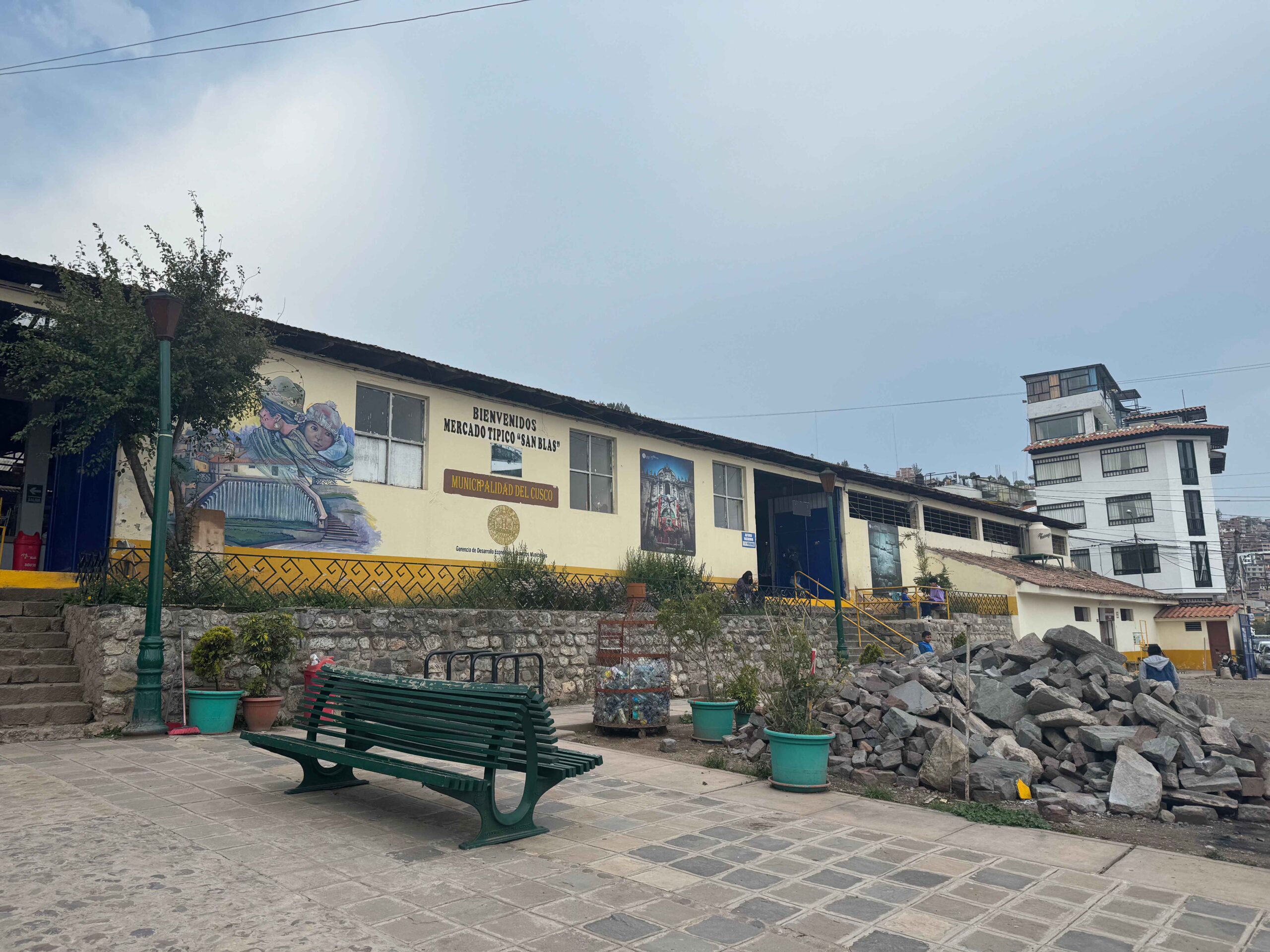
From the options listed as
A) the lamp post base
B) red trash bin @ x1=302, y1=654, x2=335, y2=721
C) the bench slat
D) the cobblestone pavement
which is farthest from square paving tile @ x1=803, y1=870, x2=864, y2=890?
the lamp post base

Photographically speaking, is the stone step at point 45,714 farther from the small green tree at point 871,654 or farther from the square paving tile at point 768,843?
the small green tree at point 871,654

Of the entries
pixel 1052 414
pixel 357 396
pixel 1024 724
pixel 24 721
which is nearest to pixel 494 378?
pixel 357 396

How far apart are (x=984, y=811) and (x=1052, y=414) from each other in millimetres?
51395

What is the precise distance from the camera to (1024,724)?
7.49 m

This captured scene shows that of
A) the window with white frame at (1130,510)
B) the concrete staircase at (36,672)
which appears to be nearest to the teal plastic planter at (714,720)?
the concrete staircase at (36,672)

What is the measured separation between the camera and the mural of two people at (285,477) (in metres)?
12.0

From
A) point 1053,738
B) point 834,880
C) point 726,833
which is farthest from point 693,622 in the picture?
point 834,880

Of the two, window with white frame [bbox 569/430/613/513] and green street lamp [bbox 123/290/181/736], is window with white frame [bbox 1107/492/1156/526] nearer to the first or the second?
window with white frame [bbox 569/430/613/513]

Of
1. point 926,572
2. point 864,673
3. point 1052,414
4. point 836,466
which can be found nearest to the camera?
point 864,673

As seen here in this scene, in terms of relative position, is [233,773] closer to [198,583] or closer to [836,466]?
[198,583]

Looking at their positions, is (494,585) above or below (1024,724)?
above

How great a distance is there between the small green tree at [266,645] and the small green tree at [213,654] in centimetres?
31

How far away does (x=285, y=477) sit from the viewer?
12797 mm

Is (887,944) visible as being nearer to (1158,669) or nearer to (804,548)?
(1158,669)
